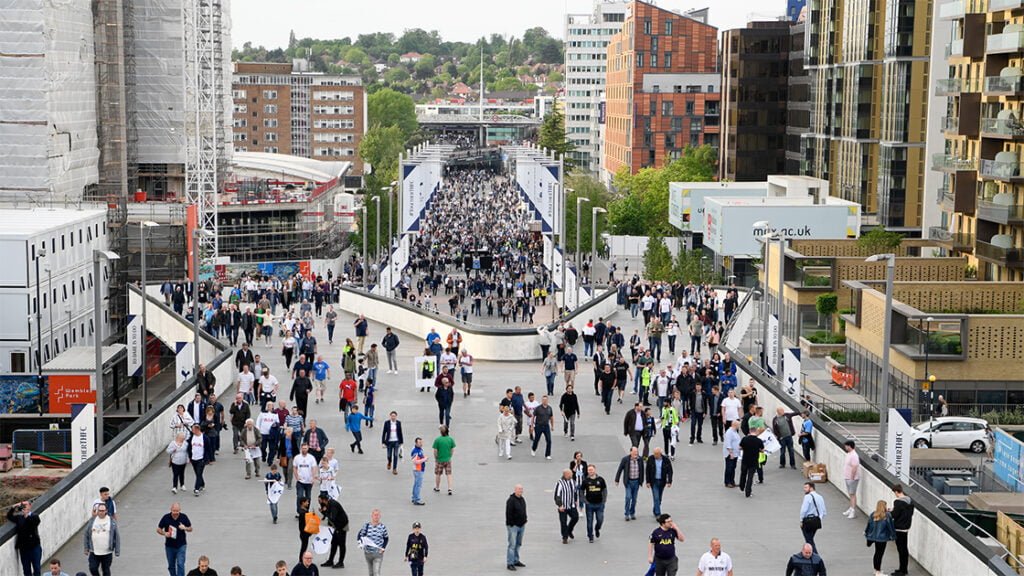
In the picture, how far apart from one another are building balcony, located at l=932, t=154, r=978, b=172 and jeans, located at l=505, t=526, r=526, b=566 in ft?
128

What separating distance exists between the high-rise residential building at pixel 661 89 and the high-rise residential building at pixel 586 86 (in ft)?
120

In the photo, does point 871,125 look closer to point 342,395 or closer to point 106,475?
point 342,395

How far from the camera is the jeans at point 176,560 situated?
1848 cm

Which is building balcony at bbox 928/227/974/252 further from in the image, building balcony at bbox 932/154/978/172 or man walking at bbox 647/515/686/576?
man walking at bbox 647/515/686/576

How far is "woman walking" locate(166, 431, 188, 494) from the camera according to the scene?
2302cm

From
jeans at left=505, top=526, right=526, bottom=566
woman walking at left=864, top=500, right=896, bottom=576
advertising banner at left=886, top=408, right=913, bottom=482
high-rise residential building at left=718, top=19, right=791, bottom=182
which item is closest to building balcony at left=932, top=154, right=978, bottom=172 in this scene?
advertising banner at left=886, top=408, right=913, bottom=482

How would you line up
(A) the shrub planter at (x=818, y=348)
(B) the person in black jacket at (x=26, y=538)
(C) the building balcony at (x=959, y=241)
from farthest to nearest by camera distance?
1. (C) the building balcony at (x=959, y=241)
2. (A) the shrub planter at (x=818, y=348)
3. (B) the person in black jacket at (x=26, y=538)

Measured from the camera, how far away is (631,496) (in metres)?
22.0

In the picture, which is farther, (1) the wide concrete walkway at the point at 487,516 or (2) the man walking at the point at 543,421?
(2) the man walking at the point at 543,421

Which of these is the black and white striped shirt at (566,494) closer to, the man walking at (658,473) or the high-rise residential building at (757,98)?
the man walking at (658,473)

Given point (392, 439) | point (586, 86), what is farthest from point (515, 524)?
point (586, 86)

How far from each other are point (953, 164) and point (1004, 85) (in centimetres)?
633

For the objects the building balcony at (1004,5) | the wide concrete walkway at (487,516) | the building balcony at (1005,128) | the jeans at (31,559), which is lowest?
the wide concrete walkway at (487,516)

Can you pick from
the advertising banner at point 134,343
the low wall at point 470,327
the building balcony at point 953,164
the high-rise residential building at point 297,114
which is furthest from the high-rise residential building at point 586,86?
the advertising banner at point 134,343
